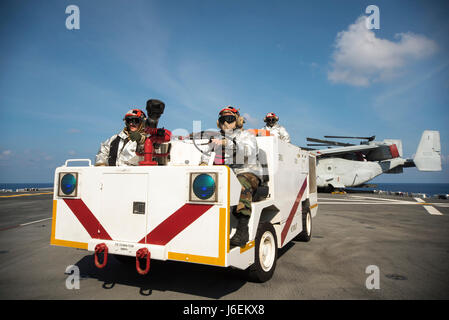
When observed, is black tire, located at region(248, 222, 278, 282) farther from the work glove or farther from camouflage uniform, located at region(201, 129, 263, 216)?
the work glove

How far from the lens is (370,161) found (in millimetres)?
25922

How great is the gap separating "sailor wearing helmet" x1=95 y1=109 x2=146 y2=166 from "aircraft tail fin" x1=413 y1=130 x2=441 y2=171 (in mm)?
29081

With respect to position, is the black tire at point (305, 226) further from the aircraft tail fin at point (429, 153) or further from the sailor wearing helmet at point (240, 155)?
the aircraft tail fin at point (429, 153)

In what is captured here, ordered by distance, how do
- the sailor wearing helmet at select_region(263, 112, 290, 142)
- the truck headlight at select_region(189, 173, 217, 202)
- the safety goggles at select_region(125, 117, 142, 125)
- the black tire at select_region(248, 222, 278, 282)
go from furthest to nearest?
the sailor wearing helmet at select_region(263, 112, 290, 142)
the safety goggles at select_region(125, 117, 142, 125)
the black tire at select_region(248, 222, 278, 282)
the truck headlight at select_region(189, 173, 217, 202)

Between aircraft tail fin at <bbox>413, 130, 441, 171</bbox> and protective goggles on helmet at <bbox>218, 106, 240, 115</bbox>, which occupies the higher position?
aircraft tail fin at <bbox>413, 130, 441, 171</bbox>

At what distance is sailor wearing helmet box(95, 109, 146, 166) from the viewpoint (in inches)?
144

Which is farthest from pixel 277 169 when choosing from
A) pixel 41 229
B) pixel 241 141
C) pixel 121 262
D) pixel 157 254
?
pixel 41 229

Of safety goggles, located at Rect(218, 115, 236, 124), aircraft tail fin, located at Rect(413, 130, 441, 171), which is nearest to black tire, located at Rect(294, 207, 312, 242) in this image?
safety goggles, located at Rect(218, 115, 236, 124)

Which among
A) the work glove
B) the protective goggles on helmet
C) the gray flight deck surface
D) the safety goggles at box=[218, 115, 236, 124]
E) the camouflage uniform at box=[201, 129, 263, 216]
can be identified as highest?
the protective goggles on helmet

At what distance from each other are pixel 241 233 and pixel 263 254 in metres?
0.83

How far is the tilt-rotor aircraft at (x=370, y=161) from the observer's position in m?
24.7

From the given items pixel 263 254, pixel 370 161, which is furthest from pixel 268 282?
pixel 370 161
